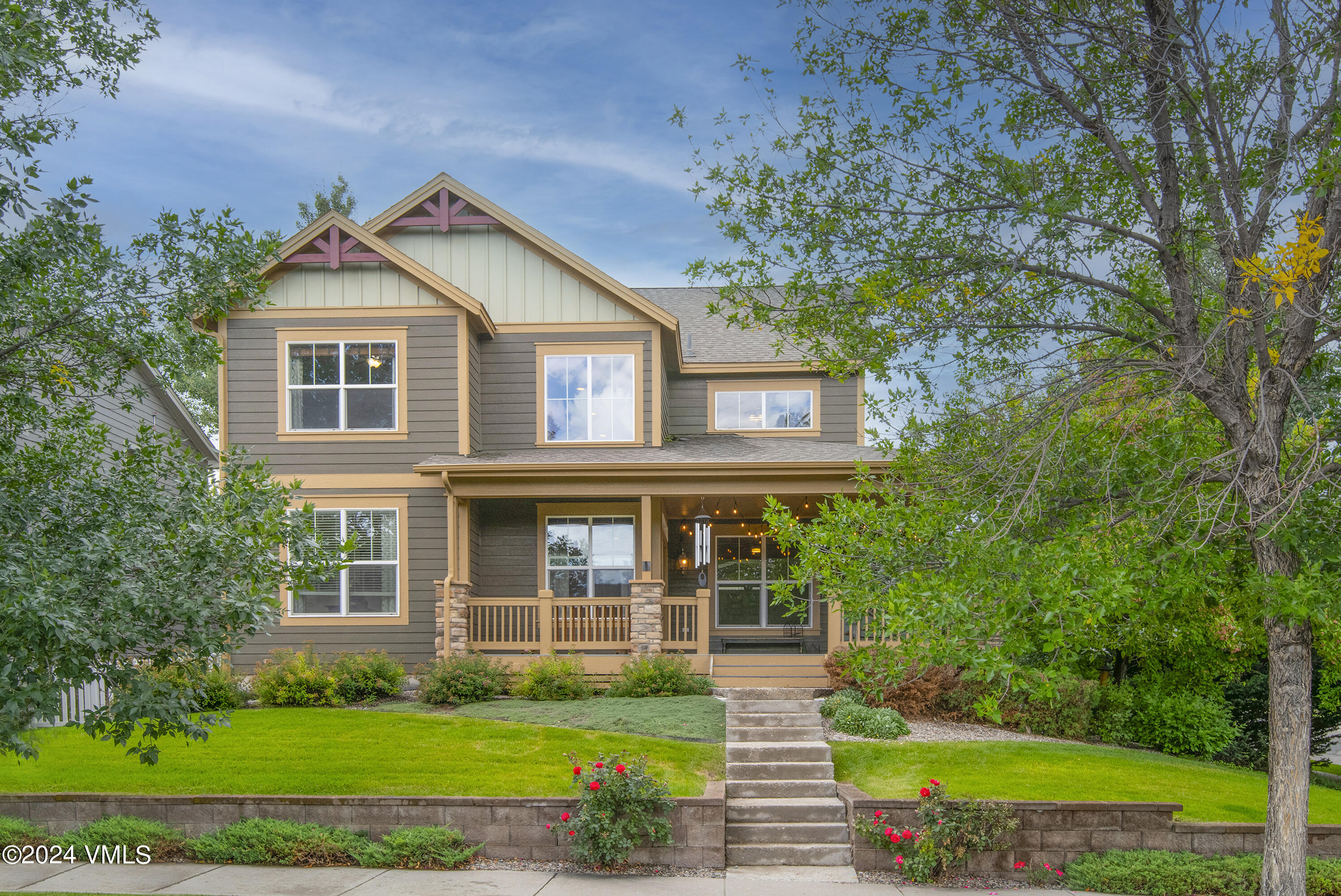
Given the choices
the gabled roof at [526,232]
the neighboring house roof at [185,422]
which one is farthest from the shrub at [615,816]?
the neighboring house roof at [185,422]

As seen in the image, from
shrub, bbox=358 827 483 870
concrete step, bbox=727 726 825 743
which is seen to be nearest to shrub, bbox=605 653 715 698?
concrete step, bbox=727 726 825 743

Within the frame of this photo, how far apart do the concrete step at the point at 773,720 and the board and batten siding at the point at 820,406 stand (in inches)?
301

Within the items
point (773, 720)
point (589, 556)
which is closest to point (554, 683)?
point (773, 720)

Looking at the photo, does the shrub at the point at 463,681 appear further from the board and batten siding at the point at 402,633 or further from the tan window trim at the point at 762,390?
the tan window trim at the point at 762,390

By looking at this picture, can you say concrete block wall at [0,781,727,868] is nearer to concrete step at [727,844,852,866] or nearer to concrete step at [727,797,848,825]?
concrete step at [727,844,852,866]

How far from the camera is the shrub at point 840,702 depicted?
1189 centimetres

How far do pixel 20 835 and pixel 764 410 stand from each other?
13351 millimetres

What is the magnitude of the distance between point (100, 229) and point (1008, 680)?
6.17 metres

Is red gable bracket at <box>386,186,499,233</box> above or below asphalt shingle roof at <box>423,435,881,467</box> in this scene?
above

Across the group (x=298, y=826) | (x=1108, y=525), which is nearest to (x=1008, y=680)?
(x=1108, y=525)

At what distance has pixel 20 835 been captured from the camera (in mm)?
7961

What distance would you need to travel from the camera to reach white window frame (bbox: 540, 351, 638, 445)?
16.0 metres

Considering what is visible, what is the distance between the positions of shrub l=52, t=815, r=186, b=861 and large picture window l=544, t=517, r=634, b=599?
826 cm

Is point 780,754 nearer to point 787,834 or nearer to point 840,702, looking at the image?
point 787,834
